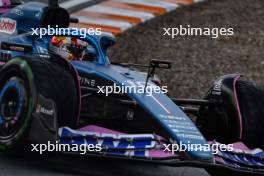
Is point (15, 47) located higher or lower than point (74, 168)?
higher

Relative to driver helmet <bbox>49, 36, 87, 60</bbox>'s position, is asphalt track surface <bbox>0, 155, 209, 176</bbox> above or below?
below

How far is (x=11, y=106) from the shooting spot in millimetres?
7445

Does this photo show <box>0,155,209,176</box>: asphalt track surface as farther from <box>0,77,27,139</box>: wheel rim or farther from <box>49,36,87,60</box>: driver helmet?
<box>49,36,87,60</box>: driver helmet

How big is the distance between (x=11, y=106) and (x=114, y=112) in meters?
0.96

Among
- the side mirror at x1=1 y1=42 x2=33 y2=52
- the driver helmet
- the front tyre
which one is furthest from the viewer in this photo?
the driver helmet

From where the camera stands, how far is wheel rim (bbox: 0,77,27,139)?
23.9 feet

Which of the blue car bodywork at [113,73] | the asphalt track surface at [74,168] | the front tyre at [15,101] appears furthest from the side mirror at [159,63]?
the front tyre at [15,101]

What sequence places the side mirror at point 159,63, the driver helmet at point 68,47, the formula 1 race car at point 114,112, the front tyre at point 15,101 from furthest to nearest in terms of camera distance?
the driver helmet at point 68,47 → the side mirror at point 159,63 → the front tyre at point 15,101 → the formula 1 race car at point 114,112

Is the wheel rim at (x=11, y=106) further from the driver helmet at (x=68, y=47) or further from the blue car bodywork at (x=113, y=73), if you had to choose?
the driver helmet at (x=68, y=47)

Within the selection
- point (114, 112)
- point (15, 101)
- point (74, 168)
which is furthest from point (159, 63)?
point (15, 101)

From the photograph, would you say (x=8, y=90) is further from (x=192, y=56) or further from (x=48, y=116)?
(x=192, y=56)

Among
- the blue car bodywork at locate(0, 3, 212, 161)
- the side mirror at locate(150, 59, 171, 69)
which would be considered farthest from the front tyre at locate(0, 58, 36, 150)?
the side mirror at locate(150, 59, 171, 69)

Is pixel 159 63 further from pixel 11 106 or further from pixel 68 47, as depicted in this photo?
pixel 11 106

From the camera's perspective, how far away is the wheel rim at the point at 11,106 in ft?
23.9
